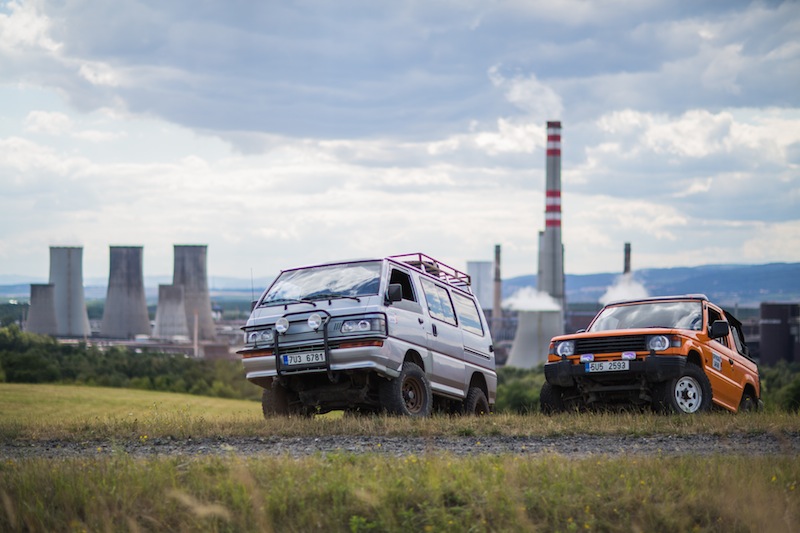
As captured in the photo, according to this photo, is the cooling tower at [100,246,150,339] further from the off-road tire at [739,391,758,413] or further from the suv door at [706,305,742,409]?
the suv door at [706,305,742,409]

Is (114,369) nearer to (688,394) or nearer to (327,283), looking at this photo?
(327,283)

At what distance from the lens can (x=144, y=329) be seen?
318 feet

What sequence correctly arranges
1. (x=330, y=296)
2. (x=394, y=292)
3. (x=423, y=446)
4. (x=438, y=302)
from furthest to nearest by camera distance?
(x=438, y=302)
(x=330, y=296)
(x=394, y=292)
(x=423, y=446)

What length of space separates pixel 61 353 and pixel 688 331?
2158 inches

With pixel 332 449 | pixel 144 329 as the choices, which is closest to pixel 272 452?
pixel 332 449

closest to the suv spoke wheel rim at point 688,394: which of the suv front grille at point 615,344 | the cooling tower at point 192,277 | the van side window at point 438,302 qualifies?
the suv front grille at point 615,344

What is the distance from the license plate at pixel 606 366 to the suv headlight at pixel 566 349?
364 mm

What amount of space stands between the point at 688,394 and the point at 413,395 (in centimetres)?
365

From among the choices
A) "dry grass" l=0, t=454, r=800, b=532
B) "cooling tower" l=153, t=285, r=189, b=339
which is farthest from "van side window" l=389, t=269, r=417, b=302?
"cooling tower" l=153, t=285, r=189, b=339

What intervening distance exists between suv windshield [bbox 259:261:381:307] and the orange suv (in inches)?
Answer: 111

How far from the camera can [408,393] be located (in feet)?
45.6

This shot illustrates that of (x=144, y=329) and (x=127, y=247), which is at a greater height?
(x=127, y=247)

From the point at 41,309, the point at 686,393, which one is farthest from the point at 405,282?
the point at 41,309

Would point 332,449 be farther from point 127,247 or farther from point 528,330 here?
point 127,247
